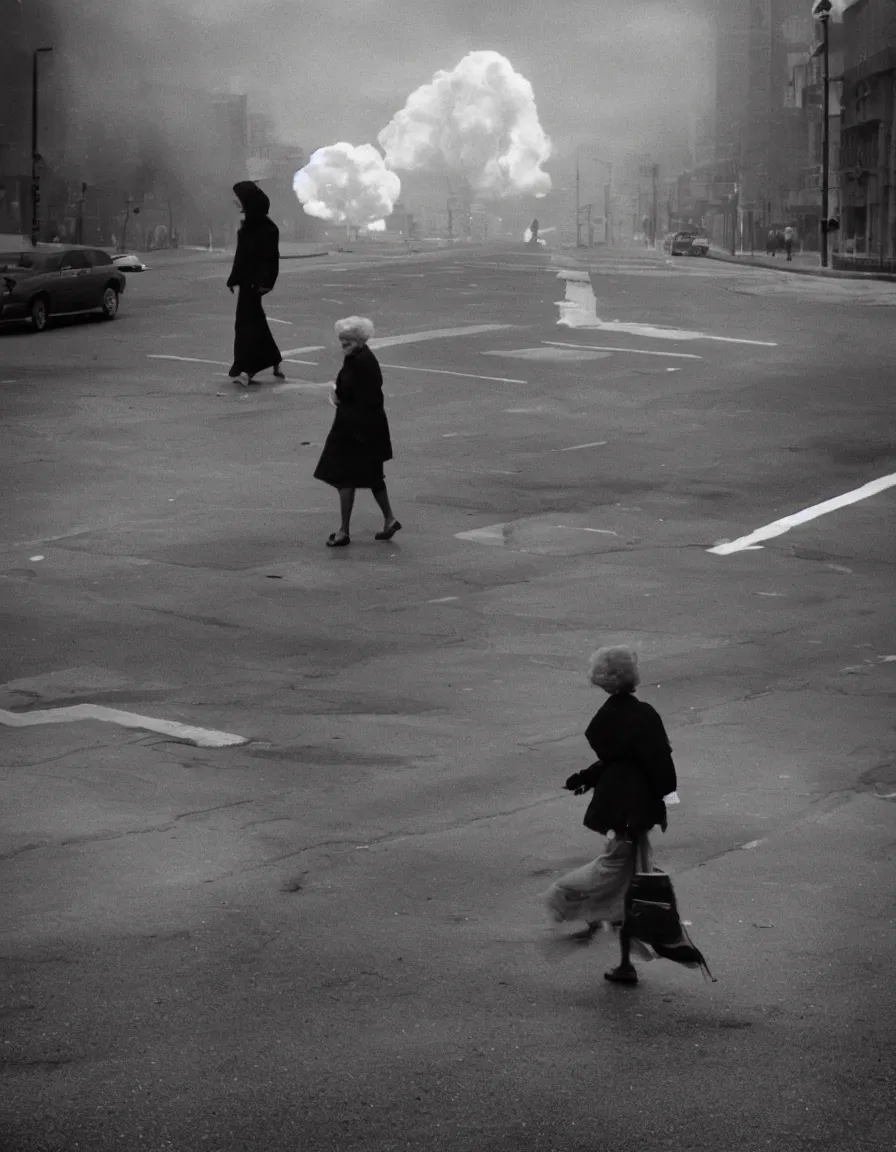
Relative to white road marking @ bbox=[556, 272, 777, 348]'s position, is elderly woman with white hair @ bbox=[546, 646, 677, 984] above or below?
below

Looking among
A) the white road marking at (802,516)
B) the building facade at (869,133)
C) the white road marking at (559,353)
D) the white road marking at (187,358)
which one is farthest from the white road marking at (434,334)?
the building facade at (869,133)

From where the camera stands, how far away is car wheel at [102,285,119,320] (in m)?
31.6

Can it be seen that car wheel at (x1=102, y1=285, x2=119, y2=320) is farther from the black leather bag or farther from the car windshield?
the black leather bag

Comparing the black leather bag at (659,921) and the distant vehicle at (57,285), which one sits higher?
the distant vehicle at (57,285)

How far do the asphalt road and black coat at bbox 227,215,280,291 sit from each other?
6.43 ft

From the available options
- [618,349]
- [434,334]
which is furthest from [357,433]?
[434,334]

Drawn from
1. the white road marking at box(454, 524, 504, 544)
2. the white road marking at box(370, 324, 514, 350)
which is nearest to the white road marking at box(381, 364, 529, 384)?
the white road marking at box(370, 324, 514, 350)

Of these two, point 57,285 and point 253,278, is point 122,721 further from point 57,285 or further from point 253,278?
point 57,285

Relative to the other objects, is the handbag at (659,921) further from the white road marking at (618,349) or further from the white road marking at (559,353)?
the white road marking at (618,349)

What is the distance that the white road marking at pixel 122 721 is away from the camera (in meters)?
9.44

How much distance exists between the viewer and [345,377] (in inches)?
574

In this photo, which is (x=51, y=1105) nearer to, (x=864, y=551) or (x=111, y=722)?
(x=111, y=722)

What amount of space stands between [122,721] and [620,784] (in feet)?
13.6

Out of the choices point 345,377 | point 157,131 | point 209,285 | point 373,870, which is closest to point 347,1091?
point 373,870
